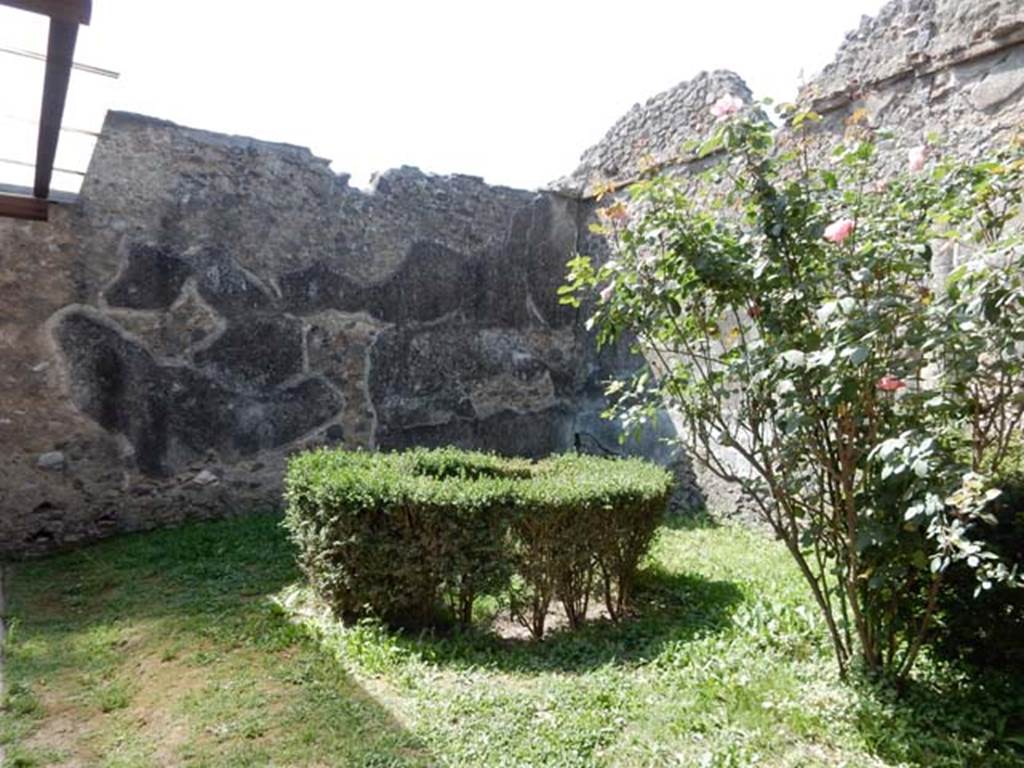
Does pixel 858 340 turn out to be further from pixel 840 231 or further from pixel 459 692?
pixel 459 692

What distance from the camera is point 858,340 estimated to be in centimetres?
203

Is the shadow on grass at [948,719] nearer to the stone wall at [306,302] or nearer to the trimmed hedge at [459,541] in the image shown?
the trimmed hedge at [459,541]

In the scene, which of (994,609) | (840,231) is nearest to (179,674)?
(840,231)

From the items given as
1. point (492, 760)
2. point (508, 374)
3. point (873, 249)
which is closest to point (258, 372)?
point (508, 374)

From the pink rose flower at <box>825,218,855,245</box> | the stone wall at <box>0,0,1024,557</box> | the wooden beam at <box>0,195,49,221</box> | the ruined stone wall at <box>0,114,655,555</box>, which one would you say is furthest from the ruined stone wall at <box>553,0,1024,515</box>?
the wooden beam at <box>0,195,49,221</box>

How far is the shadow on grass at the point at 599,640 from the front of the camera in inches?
118

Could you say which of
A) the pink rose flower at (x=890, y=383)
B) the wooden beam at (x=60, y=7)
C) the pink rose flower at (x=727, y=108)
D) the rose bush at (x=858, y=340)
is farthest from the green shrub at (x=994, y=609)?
the wooden beam at (x=60, y=7)

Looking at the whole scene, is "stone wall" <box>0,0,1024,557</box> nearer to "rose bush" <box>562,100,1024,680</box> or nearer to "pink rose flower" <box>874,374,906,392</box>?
"rose bush" <box>562,100,1024,680</box>

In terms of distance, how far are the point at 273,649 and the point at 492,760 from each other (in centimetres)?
126

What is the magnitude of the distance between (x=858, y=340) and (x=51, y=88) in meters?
3.17

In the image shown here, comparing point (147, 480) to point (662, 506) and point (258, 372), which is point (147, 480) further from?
point (662, 506)

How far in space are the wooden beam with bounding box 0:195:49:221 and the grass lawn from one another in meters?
2.29

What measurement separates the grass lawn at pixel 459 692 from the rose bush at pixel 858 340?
296mm

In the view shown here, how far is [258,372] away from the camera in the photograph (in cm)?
539
